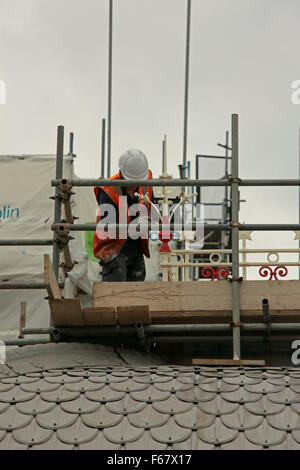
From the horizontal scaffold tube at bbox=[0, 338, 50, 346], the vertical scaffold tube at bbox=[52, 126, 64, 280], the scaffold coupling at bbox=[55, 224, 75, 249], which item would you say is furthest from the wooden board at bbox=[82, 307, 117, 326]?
the scaffold coupling at bbox=[55, 224, 75, 249]

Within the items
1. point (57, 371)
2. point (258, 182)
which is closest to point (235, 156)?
point (258, 182)

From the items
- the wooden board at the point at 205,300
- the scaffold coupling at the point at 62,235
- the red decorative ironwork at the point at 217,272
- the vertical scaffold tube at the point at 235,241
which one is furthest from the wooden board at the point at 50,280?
the red decorative ironwork at the point at 217,272

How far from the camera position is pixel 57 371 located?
6.59 metres

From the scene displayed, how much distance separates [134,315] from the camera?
7109mm

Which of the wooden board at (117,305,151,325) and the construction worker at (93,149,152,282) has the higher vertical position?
the construction worker at (93,149,152,282)

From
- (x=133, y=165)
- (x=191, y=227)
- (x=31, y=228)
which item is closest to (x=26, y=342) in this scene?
(x=191, y=227)

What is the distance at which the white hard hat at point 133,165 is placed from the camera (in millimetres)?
8656

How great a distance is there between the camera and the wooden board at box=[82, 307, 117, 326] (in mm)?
7004

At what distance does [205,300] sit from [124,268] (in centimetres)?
167

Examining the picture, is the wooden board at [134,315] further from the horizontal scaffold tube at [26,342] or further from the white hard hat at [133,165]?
the white hard hat at [133,165]

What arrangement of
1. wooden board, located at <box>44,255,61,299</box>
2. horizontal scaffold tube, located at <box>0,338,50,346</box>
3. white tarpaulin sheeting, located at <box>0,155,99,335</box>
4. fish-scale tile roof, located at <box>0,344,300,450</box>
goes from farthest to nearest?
white tarpaulin sheeting, located at <box>0,155,99,335</box> → horizontal scaffold tube, located at <box>0,338,50,346</box> → wooden board, located at <box>44,255,61,299</box> → fish-scale tile roof, located at <box>0,344,300,450</box>

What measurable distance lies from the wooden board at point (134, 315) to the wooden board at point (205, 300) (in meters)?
0.10

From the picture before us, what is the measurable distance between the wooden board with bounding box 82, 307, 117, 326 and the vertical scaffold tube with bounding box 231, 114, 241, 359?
3.11ft

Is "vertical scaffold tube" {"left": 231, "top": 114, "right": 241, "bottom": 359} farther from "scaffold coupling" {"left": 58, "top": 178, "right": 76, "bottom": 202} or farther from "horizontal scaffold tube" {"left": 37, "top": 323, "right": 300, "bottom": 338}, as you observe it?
"scaffold coupling" {"left": 58, "top": 178, "right": 76, "bottom": 202}
